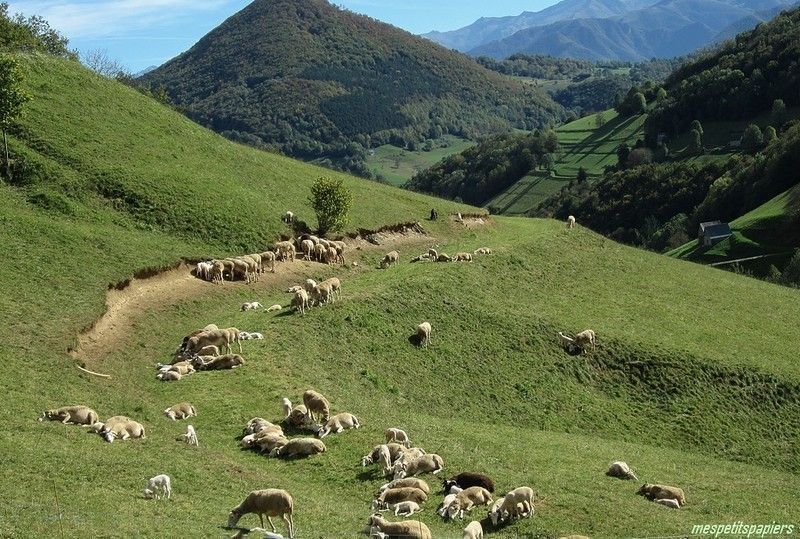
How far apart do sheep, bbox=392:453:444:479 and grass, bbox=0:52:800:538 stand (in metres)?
0.43

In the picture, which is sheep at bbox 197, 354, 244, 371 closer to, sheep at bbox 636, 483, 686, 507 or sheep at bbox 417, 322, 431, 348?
sheep at bbox 417, 322, 431, 348

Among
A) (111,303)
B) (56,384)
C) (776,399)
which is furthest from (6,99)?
(776,399)

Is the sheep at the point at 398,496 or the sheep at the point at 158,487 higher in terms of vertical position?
the sheep at the point at 158,487

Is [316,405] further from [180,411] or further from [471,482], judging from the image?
[471,482]

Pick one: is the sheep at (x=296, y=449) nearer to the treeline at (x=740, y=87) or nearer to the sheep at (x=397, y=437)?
the sheep at (x=397, y=437)

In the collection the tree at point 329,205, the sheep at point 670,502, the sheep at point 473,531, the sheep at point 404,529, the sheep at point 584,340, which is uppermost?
the tree at point 329,205

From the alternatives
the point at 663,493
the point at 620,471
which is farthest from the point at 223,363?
the point at 663,493

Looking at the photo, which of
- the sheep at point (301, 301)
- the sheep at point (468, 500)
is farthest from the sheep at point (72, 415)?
the sheep at point (301, 301)

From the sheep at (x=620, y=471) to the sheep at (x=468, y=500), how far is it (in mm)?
5176

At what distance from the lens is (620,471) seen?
2266cm

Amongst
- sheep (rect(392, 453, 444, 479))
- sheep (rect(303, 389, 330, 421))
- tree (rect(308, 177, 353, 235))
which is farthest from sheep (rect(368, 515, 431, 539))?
tree (rect(308, 177, 353, 235))

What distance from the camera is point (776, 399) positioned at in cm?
3684

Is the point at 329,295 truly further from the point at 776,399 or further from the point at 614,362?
the point at 776,399

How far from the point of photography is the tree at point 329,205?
52344 mm
